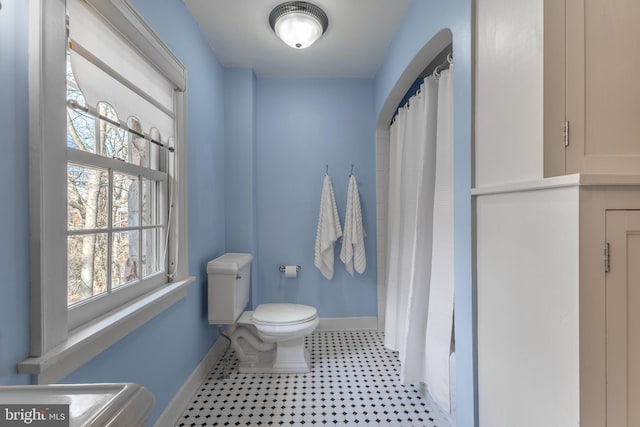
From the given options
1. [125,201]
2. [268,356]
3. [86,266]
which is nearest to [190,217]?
[125,201]

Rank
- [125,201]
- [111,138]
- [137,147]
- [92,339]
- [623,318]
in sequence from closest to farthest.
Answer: [623,318], [92,339], [111,138], [125,201], [137,147]

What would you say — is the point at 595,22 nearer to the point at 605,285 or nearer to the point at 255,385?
the point at 605,285

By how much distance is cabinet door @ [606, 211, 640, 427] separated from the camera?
0.69 meters

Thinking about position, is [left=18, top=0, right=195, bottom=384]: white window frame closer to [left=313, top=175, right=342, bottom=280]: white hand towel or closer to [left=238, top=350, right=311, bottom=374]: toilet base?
[left=238, top=350, right=311, bottom=374]: toilet base

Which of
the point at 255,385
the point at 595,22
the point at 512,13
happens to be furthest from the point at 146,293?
the point at 595,22

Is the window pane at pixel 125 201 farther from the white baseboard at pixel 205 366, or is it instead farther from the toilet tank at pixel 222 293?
the white baseboard at pixel 205 366

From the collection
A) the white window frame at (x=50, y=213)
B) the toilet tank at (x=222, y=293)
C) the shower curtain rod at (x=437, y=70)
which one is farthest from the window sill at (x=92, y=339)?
the shower curtain rod at (x=437, y=70)

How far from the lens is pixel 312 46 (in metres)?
2.21

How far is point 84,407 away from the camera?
13.7 inches

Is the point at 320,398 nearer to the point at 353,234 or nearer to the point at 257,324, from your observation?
the point at 257,324

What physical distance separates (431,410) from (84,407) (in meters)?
1.84

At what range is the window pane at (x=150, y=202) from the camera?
1.49 m

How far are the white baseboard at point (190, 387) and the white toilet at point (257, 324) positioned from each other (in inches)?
8.4

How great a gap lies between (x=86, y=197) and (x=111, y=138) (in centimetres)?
29
